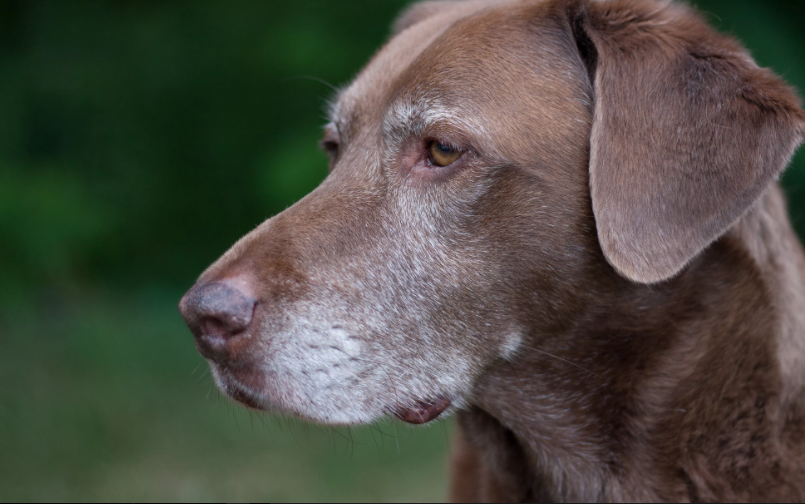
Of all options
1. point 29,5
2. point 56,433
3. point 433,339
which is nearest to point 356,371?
point 433,339

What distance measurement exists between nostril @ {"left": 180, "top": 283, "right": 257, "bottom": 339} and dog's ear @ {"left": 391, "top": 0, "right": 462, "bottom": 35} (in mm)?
1771

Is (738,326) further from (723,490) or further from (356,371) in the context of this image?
(356,371)

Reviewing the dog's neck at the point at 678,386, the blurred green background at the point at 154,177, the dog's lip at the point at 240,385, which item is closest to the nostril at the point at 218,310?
the dog's lip at the point at 240,385

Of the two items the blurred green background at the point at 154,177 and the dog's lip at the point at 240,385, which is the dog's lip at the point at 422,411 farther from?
the blurred green background at the point at 154,177

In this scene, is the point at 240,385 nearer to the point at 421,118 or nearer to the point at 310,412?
the point at 310,412

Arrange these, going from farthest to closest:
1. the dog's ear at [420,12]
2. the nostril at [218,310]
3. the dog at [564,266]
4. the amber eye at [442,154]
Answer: the dog's ear at [420,12], the amber eye at [442,154], the dog at [564,266], the nostril at [218,310]

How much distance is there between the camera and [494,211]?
2430mm

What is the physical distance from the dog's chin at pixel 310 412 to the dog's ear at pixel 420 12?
180cm

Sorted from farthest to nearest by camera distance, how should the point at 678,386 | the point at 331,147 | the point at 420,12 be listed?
1. the point at 420,12
2. the point at 331,147
3. the point at 678,386

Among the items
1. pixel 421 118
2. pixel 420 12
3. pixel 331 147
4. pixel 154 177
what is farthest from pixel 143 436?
pixel 421 118

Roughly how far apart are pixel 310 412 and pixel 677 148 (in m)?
1.41

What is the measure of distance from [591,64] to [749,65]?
0.49 meters

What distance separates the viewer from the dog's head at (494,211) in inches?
91.7

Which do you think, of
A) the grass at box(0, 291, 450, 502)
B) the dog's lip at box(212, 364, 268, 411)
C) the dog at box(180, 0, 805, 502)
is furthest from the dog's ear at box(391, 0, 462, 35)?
the grass at box(0, 291, 450, 502)
